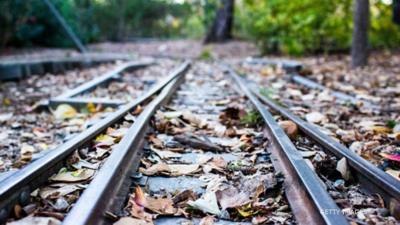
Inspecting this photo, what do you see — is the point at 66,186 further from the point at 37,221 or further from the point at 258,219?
the point at 258,219

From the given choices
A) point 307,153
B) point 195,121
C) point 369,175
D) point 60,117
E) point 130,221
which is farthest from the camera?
point 60,117

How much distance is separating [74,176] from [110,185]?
1.40 ft

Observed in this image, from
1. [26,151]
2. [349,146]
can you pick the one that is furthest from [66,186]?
[349,146]

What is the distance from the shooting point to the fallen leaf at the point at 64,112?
4.81 m

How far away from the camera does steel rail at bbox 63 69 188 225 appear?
1735 mm

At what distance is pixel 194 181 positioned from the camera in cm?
258

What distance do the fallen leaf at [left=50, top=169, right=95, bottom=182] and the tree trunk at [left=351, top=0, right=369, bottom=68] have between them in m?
7.46

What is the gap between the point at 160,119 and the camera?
12.7ft

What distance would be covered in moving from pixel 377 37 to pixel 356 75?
5.70 meters

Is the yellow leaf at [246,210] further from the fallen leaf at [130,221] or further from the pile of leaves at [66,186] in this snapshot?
the pile of leaves at [66,186]

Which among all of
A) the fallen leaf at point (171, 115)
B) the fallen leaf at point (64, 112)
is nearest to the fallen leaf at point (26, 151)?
the fallen leaf at point (64, 112)

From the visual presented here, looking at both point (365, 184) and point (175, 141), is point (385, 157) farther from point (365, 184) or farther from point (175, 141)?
point (175, 141)

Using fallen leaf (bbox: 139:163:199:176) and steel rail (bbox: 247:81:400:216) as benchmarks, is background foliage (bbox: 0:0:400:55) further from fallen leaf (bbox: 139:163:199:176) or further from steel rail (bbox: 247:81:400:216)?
fallen leaf (bbox: 139:163:199:176)

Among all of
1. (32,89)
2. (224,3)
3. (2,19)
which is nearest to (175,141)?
(32,89)
